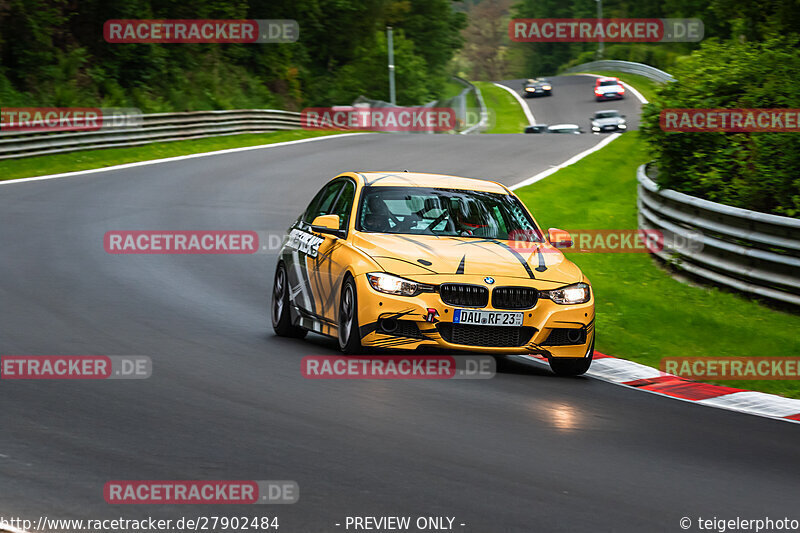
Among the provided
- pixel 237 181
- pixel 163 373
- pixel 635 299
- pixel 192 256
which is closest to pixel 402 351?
pixel 163 373

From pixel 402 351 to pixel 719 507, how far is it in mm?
3983

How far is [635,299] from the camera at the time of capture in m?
14.2

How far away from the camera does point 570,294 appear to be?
9.95 meters

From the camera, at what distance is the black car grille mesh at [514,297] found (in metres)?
9.61

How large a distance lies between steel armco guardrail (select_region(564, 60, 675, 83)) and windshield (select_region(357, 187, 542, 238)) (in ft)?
229

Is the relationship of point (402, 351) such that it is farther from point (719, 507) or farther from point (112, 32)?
point (112, 32)

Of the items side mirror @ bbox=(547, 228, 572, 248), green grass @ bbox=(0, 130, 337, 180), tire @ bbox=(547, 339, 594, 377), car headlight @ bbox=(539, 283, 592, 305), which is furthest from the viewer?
green grass @ bbox=(0, 130, 337, 180)

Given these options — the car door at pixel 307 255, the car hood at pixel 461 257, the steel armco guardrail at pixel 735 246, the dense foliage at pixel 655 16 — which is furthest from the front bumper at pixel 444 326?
the dense foliage at pixel 655 16

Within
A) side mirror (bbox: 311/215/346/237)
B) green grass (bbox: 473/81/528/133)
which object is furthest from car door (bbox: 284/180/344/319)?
green grass (bbox: 473/81/528/133)

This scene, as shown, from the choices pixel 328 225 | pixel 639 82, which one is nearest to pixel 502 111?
pixel 639 82
